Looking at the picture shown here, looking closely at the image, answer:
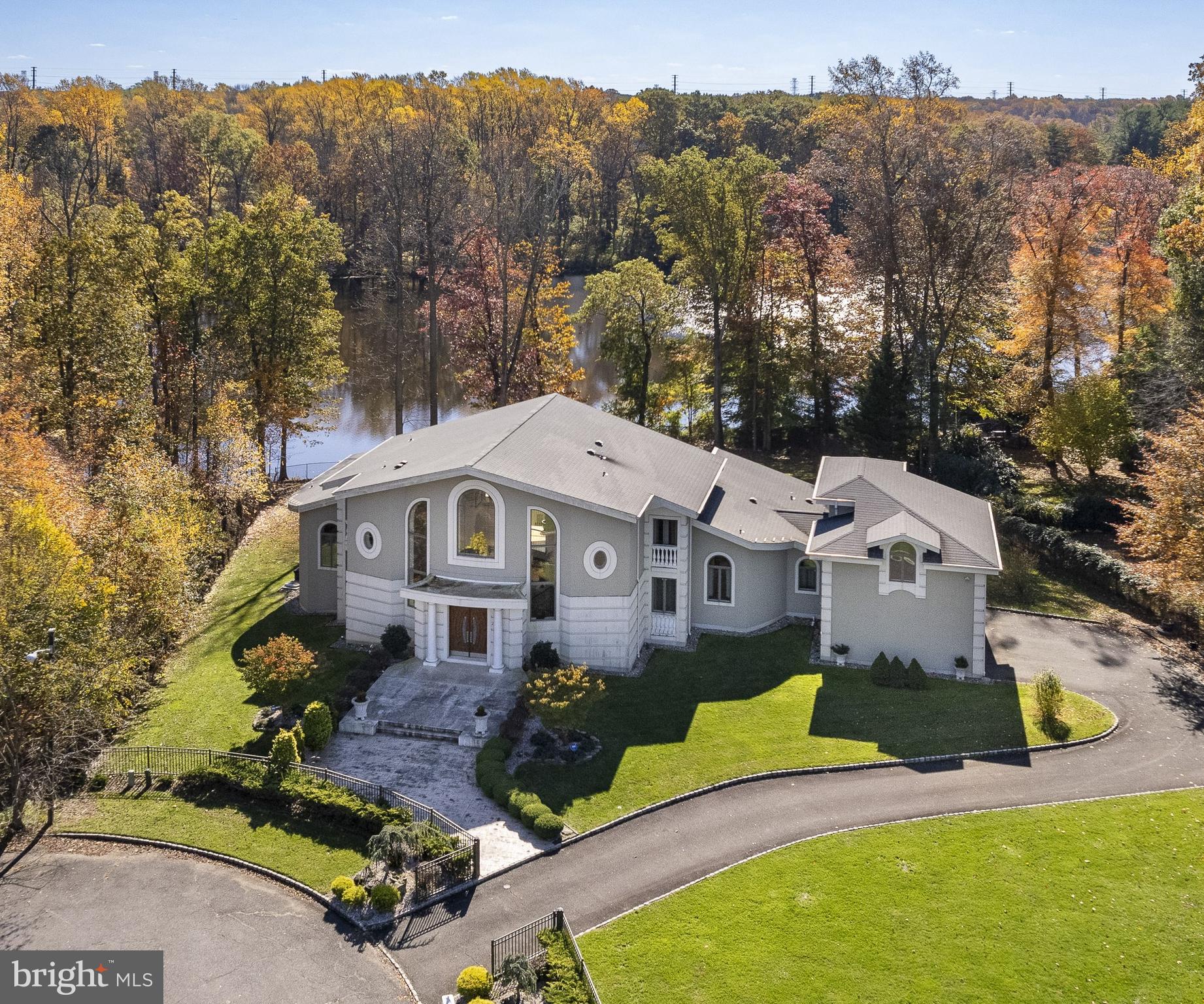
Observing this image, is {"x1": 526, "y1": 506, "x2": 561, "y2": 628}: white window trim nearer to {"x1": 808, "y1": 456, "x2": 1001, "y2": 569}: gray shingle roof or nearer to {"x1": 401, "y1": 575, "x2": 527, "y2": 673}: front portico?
{"x1": 401, "y1": 575, "x2": 527, "y2": 673}: front portico

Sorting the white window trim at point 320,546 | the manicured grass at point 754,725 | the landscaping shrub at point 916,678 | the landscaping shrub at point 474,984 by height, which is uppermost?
the white window trim at point 320,546

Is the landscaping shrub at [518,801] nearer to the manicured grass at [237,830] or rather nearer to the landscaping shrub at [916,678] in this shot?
the manicured grass at [237,830]

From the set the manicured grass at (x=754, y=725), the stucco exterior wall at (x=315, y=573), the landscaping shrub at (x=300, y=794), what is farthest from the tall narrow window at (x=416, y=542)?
the landscaping shrub at (x=300, y=794)

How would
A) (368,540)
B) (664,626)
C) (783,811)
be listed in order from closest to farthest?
(783,811), (368,540), (664,626)

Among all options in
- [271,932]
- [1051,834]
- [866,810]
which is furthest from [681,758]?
[271,932]

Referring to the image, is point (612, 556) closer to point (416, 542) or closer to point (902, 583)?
point (416, 542)

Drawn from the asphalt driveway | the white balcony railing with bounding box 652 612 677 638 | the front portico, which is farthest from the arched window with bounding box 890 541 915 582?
the asphalt driveway

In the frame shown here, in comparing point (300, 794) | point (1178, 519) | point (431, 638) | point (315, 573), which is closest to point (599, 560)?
point (431, 638)
